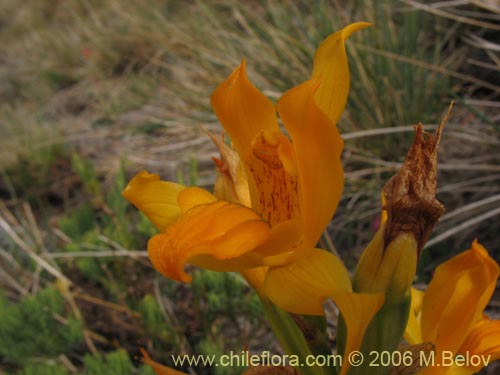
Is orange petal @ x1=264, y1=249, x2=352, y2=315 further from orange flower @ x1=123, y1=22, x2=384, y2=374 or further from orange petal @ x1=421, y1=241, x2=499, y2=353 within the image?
orange petal @ x1=421, y1=241, x2=499, y2=353

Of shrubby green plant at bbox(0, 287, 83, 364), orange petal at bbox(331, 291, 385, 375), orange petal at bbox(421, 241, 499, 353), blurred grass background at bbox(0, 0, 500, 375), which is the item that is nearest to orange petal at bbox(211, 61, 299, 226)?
orange petal at bbox(331, 291, 385, 375)

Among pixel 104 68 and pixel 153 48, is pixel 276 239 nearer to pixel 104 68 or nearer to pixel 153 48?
pixel 153 48

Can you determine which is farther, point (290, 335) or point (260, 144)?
point (290, 335)

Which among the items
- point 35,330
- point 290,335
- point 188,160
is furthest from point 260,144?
point 188,160

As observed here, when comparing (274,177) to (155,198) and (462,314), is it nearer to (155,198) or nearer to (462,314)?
(155,198)

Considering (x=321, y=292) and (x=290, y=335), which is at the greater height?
(x=321, y=292)

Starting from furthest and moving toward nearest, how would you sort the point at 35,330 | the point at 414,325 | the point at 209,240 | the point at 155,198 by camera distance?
1. the point at 35,330
2. the point at 414,325
3. the point at 155,198
4. the point at 209,240

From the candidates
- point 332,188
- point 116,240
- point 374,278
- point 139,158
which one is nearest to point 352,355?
point 374,278
